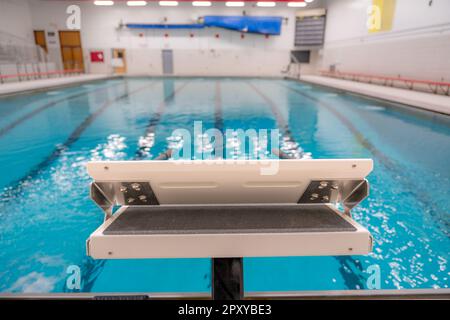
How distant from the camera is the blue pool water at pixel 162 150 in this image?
193 centimetres

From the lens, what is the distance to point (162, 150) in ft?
14.9

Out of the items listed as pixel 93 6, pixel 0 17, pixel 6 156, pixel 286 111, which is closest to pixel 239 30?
pixel 93 6

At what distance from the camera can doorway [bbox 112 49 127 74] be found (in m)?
19.5

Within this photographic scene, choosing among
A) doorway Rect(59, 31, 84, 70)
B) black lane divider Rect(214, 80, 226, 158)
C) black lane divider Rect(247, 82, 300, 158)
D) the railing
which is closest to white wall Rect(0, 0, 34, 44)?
doorway Rect(59, 31, 84, 70)

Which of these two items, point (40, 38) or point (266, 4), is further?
point (40, 38)

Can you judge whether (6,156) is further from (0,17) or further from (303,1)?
(303,1)

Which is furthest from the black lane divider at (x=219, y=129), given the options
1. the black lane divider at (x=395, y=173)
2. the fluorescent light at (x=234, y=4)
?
the fluorescent light at (x=234, y=4)

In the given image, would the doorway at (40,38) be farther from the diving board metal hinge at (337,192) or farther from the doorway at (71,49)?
the diving board metal hinge at (337,192)

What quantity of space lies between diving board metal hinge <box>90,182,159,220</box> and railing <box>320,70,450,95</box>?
28.7ft

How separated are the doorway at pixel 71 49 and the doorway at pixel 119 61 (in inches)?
77.1

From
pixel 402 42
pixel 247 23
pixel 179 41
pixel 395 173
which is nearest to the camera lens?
pixel 395 173

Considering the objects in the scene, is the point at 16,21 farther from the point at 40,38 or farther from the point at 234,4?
the point at 234,4

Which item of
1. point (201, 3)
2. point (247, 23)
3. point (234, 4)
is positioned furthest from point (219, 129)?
point (247, 23)

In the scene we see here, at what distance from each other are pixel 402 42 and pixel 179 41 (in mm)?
13221
